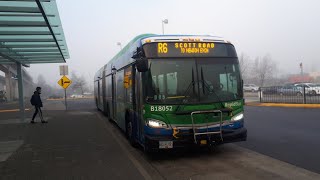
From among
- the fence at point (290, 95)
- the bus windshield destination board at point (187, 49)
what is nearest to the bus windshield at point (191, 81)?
the bus windshield destination board at point (187, 49)

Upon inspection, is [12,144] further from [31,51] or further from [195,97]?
[31,51]

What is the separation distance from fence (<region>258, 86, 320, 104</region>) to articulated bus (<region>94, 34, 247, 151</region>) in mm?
16103

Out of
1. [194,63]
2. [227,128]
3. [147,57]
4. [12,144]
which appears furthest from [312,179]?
[12,144]

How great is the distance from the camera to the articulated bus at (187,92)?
25.8 feet

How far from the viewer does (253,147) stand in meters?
9.41

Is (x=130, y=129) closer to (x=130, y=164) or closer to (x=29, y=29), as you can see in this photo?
(x=130, y=164)

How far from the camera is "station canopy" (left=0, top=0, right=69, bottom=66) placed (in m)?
11.8

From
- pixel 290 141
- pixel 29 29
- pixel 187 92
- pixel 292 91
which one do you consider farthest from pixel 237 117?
pixel 292 91

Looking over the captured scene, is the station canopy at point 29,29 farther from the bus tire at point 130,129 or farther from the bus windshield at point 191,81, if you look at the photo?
the bus windshield at point 191,81

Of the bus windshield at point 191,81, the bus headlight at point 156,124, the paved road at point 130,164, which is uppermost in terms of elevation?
the bus windshield at point 191,81

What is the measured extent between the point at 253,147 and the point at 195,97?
8.43ft

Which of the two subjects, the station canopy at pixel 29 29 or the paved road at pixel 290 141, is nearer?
the paved road at pixel 290 141

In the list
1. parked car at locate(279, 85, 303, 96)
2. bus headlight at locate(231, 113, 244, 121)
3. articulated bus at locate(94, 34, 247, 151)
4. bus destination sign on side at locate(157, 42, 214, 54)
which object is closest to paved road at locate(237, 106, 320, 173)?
bus headlight at locate(231, 113, 244, 121)

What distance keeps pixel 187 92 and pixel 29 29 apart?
9841mm
